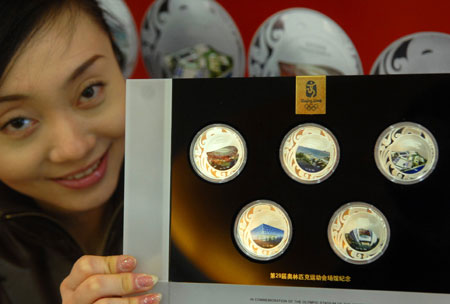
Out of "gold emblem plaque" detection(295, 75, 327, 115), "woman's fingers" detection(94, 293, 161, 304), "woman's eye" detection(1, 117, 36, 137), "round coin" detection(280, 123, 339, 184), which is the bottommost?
"woman's fingers" detection(94, 293, 161, 304)

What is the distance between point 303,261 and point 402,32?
0.63 metres

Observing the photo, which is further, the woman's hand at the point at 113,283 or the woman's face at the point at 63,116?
the woman's face at the point at 63,116

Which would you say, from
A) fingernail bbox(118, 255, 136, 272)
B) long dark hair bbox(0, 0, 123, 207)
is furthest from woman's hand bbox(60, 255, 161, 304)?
long dark hair bbox(0, 0, 123, 207)

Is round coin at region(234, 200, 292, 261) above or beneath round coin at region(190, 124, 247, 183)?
beneath

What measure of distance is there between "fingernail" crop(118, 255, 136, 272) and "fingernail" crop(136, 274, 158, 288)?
0.02 m

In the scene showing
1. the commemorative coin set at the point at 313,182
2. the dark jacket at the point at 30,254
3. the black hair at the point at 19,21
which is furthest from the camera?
the dark jacket at the point at 30,254

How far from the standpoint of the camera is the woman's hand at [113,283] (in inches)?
28.2

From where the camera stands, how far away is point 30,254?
103cm

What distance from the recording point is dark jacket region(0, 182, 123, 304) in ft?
3.33

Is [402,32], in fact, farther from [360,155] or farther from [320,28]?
[360,155]

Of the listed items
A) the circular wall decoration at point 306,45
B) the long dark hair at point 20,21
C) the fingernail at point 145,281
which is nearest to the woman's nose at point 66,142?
the long dark hair at point 20,21

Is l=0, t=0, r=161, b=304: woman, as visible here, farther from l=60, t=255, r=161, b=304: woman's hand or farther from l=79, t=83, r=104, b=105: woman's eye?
l=60, t=255, r=161, b=304: woman's hand

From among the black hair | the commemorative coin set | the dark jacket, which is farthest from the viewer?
the dark jacket

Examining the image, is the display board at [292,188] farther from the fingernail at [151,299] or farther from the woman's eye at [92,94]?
the woman's eye at [92,94]
